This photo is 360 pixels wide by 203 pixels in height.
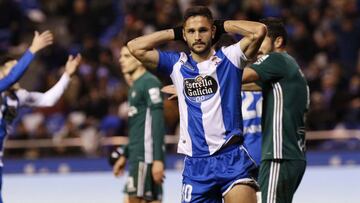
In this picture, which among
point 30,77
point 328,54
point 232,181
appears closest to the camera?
point 232,181

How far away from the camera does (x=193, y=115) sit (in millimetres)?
7168

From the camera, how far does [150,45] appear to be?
725 cm

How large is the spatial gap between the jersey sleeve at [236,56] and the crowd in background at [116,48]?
8.45 m

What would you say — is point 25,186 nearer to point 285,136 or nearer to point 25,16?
point 25,16

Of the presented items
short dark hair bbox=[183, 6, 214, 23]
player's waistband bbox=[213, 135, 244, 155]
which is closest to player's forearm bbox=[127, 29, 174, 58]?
short dark hair bbox=[183, 6, 214, 23]

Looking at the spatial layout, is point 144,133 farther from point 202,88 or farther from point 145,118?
point 202,88

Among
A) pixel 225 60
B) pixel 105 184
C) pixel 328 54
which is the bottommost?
pixel 105 184

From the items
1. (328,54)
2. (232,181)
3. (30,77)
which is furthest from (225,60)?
(30,77)

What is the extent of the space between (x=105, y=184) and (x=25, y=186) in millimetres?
1197

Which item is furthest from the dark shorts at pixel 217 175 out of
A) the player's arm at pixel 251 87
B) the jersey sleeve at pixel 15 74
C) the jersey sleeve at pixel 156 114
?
the jersey sleeve at pixel 156 114

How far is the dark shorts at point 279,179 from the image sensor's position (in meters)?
7.59

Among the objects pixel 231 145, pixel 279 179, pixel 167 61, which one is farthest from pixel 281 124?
pixel 167 61

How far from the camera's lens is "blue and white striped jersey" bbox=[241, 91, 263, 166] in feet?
28.8

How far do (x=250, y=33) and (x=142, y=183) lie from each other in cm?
350
